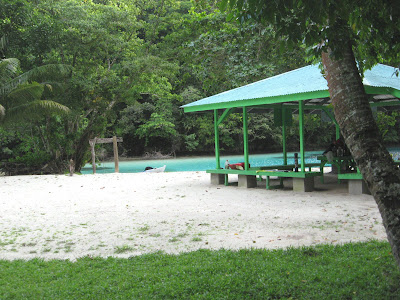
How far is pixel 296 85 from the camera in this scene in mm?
10625

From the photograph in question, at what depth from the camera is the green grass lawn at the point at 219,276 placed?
3.59m

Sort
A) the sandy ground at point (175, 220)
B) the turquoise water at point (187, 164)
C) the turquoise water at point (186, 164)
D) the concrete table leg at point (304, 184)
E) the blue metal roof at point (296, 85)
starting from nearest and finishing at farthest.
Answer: the sandy ground at point (175, 220)
the blue metal roof at point (296, 85)
the concrete table leg at point (304, 184)
the turquoise water at point (187, 164)
the turquoise water at point (186, 164)

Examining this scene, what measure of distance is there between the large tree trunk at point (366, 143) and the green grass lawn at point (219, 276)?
899mm

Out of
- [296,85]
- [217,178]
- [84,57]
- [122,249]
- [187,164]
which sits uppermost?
[84,57]

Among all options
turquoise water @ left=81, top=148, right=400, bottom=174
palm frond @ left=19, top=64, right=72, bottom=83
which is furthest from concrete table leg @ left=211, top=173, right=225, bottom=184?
turquoise water @ left=81, top=148, right=400, bottom=174

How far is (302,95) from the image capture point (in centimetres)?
993

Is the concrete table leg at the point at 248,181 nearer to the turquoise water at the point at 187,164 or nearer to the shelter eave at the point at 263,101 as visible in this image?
the shelter eave at the point at 263,101

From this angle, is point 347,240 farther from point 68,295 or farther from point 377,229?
point 68,295

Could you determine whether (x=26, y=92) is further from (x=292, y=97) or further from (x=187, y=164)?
(x=187, y=164)

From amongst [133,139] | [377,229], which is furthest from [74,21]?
[133,139]

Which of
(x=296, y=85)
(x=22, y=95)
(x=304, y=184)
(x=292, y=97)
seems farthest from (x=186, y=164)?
(x=292, y=97)

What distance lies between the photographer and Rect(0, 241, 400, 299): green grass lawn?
3.59 meters

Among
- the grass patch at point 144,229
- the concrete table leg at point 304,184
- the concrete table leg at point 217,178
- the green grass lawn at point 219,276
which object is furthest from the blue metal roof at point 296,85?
the green grass lawn at point 219,276

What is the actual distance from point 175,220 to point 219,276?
11.3 feet
